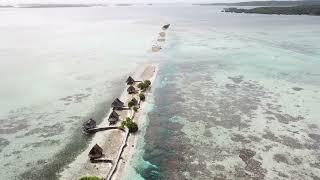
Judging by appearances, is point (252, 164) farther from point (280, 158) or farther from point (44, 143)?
point (44, 143)

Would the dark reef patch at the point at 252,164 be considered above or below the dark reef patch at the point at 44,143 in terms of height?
below

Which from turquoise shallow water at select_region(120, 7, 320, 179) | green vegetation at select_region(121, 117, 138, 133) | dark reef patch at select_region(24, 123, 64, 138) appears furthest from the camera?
dark reef patch at select_region(24, 123, 64, 138)

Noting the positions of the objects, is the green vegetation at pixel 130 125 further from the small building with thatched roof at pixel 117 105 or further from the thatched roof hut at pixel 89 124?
the small building with thatched roof at pixel 117 105

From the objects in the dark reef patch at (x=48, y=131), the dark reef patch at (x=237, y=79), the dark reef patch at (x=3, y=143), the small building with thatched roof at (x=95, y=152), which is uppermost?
the small building with thatched roof at (x=95, y=152)

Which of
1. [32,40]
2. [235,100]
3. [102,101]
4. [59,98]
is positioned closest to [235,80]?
[235,100]

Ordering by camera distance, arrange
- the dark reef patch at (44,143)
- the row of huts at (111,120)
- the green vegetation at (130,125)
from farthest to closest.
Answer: the green vegetation at (130,125) < the dark reef patch at (44,143) < the row of huts at (111,120)

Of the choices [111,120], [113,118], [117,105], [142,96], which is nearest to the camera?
[111,120]

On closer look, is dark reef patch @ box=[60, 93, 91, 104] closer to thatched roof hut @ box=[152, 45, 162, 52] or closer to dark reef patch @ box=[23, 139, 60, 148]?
dark reef patch @ box=[23, 139, 60, 148]

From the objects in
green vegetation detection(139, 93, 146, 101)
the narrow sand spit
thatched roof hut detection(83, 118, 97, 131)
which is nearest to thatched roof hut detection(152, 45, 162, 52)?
green vegetation detection(139, 93, 146, 101)

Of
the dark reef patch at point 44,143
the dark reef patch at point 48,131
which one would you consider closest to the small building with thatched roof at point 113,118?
the dark reef patch at point 48,131

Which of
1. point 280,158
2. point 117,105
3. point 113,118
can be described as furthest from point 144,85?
point 280,158
